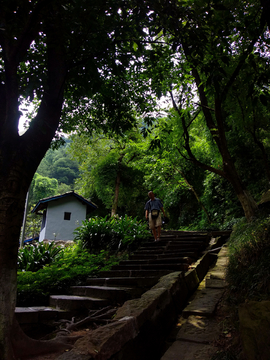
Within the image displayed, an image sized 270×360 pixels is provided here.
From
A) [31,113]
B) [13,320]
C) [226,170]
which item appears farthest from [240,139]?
[13,320]

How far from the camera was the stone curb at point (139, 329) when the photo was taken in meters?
2.06

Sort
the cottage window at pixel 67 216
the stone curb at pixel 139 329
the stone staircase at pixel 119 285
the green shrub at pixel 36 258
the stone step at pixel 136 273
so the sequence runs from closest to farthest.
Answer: the stone curb at pixel 139 329
the stone staircase at pixel 119 285
the stone step at pixel 136 273
the green shrub at pixel 36 258
the cottage window at pixel 67 216

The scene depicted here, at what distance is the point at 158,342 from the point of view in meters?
2.89

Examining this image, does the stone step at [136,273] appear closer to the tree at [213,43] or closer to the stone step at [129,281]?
the stone step at [129,281]

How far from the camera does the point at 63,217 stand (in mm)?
21938

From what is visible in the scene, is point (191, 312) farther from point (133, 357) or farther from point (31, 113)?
point (31, 113)

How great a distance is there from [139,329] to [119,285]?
2682mm

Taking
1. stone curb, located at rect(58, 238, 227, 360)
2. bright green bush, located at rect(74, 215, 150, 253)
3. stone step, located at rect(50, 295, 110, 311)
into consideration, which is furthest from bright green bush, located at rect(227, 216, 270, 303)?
bright green bush, located at rect(74, 215, 150, 253)

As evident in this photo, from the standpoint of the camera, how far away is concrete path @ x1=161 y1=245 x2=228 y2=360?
2512mm

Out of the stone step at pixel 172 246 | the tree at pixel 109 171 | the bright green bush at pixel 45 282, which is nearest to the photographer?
the bright green bush at pixel 45 282

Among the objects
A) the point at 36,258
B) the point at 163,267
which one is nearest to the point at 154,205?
the point at 163,267

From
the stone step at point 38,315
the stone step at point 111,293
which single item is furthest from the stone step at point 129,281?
the stone step at point 38,315

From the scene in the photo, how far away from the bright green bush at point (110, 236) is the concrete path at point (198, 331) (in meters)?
4.82

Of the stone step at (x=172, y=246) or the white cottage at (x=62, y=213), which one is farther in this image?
the white cottage at (x=62, y=213)
